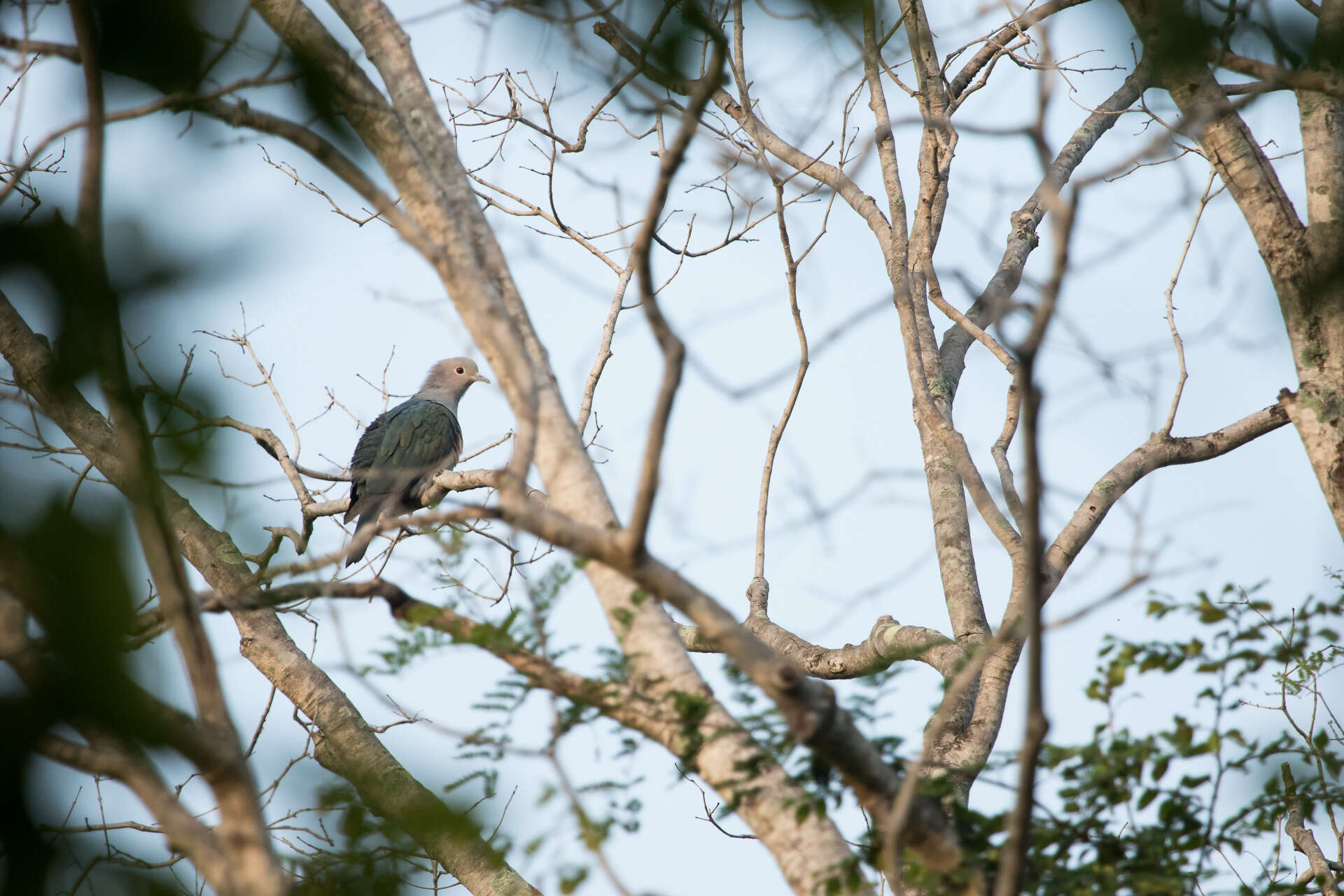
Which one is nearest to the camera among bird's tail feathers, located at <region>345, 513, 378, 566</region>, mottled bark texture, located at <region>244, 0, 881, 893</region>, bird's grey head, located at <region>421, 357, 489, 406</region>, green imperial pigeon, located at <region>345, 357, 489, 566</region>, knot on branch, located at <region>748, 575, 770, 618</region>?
mottled bark texture, located at <region>244, 0, 881, 893</region>

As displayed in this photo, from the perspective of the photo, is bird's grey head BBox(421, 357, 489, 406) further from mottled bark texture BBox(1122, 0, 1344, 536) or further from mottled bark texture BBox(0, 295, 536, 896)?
mottled bark texture BBox(1122, 0, 1344, 536)

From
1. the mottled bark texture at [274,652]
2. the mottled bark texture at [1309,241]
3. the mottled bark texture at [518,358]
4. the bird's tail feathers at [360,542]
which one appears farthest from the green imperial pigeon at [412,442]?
the mottled bark texture at [1309,241]

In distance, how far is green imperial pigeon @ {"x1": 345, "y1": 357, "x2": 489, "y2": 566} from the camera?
588 centimetres

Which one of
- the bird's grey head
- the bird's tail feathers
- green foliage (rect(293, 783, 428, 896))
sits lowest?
green foliage (rect(293, 783, 428, 896))

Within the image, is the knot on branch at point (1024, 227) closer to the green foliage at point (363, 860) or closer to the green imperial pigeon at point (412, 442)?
the green imperial pigeon at point (412, 442)

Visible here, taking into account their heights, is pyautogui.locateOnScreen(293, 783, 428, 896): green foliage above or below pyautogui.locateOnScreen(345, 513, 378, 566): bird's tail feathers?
below

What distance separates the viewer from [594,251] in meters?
4.61

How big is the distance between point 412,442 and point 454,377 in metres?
0.93

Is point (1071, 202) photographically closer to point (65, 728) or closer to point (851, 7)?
point (851, 7)

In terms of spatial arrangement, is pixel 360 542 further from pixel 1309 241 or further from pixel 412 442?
pixel 412 442

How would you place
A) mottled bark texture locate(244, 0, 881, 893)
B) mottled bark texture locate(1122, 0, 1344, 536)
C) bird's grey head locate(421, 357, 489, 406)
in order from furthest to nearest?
1. bird's grey head locate(421, 357, 489, 406)
2. mottled bark texture locate(1122, 0, 1344, 536)
3. mottled bark texture locate(244, 0, 881, 893)

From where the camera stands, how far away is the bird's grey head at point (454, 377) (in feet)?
24.3

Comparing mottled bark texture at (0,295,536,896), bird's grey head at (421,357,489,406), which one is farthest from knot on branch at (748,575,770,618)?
bird's grey head at (421,357,489,406)

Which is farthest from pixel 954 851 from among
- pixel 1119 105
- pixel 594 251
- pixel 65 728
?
pixel 1119 105
